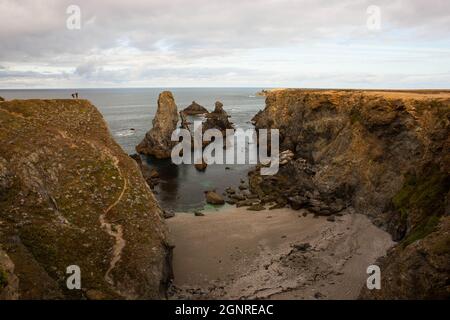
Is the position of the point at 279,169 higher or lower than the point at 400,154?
lower

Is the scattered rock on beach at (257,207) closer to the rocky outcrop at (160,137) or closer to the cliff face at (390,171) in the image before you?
the cliff face at (390,171)

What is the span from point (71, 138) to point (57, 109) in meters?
4.93

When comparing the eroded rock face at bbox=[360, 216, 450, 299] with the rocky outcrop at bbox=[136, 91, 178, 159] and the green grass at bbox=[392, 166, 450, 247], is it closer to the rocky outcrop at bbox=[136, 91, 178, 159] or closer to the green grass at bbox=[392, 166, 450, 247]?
the green grass at bbox=[392, 166, 450, 247]

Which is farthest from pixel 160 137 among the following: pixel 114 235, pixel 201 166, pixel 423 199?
pixel 423 199

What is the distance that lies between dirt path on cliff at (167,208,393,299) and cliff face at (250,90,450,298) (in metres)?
2.97

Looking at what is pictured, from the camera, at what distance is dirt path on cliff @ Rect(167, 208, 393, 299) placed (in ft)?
97.5

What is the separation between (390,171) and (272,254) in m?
19.2

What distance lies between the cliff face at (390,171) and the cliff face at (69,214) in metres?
17.0

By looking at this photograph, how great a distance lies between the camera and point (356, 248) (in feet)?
117

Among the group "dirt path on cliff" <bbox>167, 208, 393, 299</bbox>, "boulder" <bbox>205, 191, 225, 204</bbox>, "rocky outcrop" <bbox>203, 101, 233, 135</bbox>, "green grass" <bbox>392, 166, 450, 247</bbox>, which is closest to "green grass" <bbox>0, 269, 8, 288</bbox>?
"dirt path on cliff" <bbox>167, 208, 393, 299</bbox>
